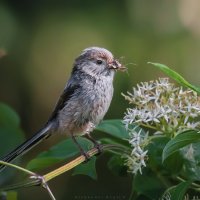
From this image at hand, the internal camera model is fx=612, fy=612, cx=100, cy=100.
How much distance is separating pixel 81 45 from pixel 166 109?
11.9ft

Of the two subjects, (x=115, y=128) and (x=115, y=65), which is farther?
(x=115, y=65)

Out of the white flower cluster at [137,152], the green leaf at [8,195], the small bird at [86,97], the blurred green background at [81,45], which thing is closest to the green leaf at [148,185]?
the white flower cluster at [137,152]

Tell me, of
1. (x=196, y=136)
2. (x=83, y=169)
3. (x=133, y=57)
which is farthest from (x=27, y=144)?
(x=133, y=57)

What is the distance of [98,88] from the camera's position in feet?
12.7

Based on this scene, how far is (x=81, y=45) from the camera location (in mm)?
6066

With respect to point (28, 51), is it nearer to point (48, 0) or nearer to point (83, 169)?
point (48, 0)

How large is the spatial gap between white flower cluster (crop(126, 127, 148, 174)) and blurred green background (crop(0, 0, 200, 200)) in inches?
97.9

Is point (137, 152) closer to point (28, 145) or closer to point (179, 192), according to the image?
point (179, 192)

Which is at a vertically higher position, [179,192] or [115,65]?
[115,65]

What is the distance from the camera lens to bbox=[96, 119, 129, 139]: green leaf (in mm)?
2697

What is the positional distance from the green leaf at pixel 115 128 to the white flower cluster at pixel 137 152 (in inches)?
3.9

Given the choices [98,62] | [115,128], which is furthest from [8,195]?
[98,62]

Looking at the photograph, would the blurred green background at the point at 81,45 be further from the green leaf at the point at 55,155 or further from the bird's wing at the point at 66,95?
the green leaf at the point at 55,155

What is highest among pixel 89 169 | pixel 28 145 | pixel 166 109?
pixel 166 109
